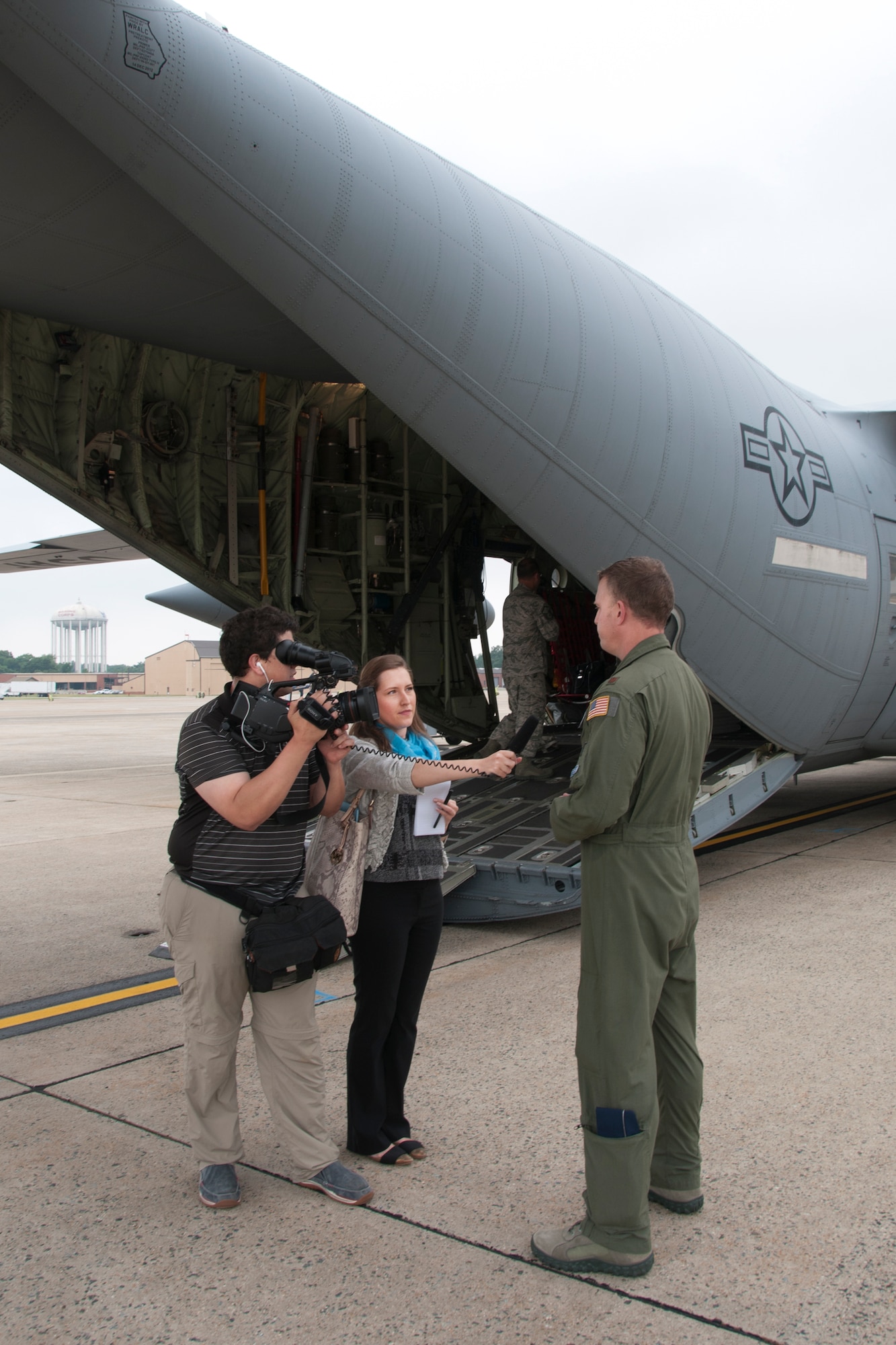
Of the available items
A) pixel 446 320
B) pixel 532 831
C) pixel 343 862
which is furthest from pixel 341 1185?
pixel 446 320

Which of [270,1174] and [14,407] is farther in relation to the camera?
[14,407]

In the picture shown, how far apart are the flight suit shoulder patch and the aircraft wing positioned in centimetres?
1434

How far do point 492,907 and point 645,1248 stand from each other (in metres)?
3.55

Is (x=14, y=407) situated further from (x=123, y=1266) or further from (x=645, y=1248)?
(x=645, y=1248)

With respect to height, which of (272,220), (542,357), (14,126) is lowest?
(542,357)

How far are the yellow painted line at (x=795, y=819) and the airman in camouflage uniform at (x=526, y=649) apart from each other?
1951 millimetres

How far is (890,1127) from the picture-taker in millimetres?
3551

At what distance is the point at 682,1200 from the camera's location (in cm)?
300

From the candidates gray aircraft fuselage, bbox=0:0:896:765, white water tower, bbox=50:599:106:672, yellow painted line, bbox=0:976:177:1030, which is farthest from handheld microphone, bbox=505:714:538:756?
white water tower, bbox=50:599:106:672

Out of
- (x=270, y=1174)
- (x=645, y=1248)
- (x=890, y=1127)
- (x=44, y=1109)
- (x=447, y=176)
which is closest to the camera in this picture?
(x=645, y=1248)

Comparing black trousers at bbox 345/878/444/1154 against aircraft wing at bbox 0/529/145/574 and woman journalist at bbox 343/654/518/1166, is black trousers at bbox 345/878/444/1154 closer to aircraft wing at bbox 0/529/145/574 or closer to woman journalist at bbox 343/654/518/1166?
woman journalist at bbox 343/654/518/1166

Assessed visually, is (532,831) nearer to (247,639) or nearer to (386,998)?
(386,998)

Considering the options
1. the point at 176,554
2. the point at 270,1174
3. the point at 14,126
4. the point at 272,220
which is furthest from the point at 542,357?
the point at 270,1174

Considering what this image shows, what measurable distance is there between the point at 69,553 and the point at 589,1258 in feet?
56.4
